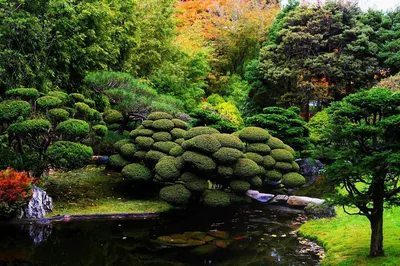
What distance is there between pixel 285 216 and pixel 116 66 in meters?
9.90

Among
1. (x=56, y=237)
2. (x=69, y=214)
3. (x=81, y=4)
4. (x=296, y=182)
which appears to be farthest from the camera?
(x=81, y=4)

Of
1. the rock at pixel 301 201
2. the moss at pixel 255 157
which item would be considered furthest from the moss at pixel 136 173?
the rock at pixel 301 201

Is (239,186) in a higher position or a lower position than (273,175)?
lower

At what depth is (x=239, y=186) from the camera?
999cm

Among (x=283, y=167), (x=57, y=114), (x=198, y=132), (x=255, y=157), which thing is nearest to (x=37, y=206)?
(x=57, y=114)

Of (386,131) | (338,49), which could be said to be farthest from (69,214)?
(338,49)

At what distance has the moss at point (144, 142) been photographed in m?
10.7

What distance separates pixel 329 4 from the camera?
2055 centimetres

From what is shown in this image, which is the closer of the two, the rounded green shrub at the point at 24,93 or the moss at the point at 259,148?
the rounded green shrub at the point at 24,93

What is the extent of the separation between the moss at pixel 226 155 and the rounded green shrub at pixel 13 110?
4.82m

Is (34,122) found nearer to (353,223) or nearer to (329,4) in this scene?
(353,223)

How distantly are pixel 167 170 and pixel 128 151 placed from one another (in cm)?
170

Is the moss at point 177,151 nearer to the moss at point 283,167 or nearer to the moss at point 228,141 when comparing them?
the moss at point 228,141

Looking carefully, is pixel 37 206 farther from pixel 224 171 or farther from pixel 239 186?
pixel 239 186
